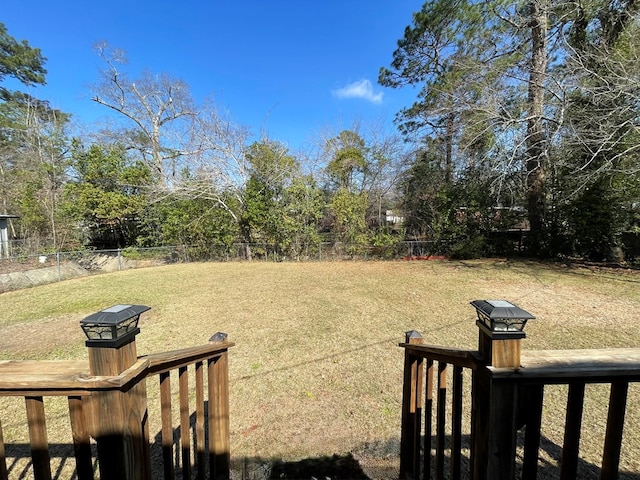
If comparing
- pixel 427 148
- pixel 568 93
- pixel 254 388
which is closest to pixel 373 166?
pixel 427 148

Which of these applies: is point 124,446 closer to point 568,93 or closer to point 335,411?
point 335,411

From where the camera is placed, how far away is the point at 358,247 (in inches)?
429

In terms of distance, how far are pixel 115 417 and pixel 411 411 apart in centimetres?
149

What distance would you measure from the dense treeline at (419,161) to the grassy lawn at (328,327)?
2432 mm

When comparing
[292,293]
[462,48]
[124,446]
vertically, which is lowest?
[292,293]

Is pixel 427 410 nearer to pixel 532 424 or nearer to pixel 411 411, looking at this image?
pixel 411 411

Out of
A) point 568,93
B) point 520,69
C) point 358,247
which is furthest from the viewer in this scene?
point 358,247

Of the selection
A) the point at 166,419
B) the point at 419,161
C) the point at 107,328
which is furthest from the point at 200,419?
the point at 419,161

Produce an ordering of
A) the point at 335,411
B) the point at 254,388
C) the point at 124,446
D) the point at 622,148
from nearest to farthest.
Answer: the point at 124,446
the point at 335,411
the point at 254,388
the point at 622,148

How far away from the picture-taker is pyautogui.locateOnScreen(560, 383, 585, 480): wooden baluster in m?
0.94

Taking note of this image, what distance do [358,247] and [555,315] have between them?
22.6 ft

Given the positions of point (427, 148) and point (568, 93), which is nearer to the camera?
point (568, 93)

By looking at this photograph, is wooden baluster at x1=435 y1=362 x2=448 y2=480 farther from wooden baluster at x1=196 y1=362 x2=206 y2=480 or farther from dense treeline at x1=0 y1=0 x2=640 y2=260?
dense treeline at x1=0 y1=0 x2=640 y2=260

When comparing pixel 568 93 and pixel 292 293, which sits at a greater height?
pixel 568 93
